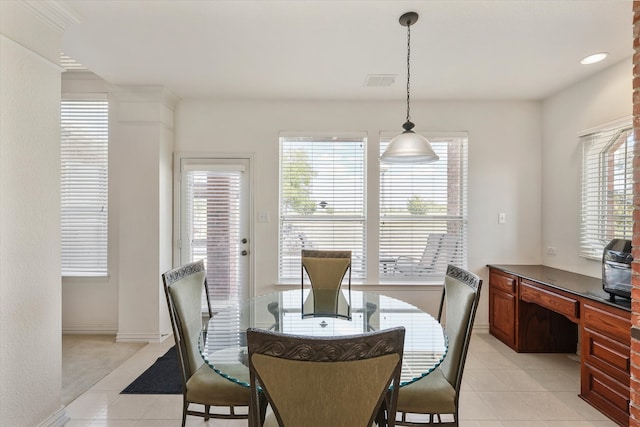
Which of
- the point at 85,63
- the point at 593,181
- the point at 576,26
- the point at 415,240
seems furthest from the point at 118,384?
the point at 593,181

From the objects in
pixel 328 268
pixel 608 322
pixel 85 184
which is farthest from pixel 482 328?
pixel 85 184

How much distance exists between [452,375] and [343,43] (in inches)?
94.1

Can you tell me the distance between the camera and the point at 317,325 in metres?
2.00

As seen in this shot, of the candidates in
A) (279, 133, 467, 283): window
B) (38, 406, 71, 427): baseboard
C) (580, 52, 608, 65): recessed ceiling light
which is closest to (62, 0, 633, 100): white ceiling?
(580, 52, 608, 65): recessed ceiling light

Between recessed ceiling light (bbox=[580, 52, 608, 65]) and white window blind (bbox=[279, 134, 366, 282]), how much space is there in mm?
2090

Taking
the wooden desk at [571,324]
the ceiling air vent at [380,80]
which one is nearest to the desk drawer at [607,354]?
the wooden desk at [571,324]

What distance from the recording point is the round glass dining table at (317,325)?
59.8 inches

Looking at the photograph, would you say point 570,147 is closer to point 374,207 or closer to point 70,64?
point 374,207

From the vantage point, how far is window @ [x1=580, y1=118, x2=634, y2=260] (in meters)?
2.70

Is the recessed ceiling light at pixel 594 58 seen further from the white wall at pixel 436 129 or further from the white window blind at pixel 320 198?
the white window blind at pixel 320 198

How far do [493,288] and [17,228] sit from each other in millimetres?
4213

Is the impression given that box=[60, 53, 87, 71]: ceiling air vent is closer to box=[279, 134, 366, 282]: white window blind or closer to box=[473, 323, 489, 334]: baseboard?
box=[279, 134, 366, 282]: white window blind

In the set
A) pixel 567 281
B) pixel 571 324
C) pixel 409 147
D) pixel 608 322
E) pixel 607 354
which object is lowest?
pixel 571 324

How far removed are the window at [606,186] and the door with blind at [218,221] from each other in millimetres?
3522
